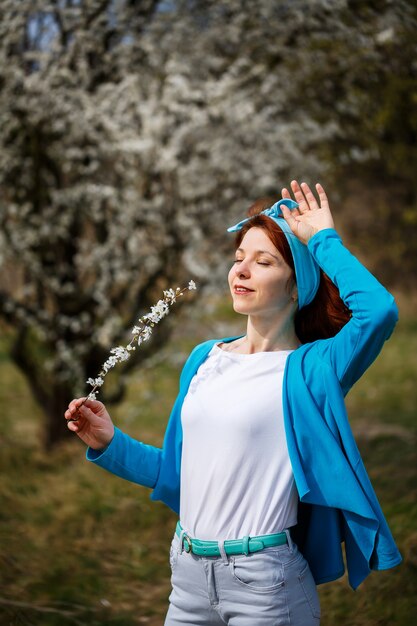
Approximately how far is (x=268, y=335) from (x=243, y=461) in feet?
1.24


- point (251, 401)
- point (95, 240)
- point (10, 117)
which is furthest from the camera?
point (95, 240)

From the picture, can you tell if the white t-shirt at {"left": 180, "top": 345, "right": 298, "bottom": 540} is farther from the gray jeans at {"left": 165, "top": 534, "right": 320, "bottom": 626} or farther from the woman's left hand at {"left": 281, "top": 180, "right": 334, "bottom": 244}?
the woman's left hand at {"left": 281, "top": 180, "right": 334, "bottom": 244}

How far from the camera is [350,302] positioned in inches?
76.9

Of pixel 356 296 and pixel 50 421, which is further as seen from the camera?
pixel 50 421

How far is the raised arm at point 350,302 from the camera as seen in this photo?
6.28ft

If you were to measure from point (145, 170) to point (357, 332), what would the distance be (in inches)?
183

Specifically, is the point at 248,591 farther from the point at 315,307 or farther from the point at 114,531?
the point at 114,531

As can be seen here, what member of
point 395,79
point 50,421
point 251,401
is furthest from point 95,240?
point 251,401

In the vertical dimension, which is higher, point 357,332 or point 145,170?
point 145,170

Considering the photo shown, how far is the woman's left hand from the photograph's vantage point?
2.10 metres

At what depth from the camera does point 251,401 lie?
6.78 ft

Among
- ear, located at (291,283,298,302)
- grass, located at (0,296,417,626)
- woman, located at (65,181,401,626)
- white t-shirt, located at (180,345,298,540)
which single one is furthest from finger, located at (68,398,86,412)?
grass, located at (0,296,417,626)

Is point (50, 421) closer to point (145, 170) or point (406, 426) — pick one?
point (145, 170)

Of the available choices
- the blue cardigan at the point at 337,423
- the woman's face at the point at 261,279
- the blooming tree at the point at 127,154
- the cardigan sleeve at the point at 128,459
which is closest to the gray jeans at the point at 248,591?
the blue cardigan at the point at 337,423
